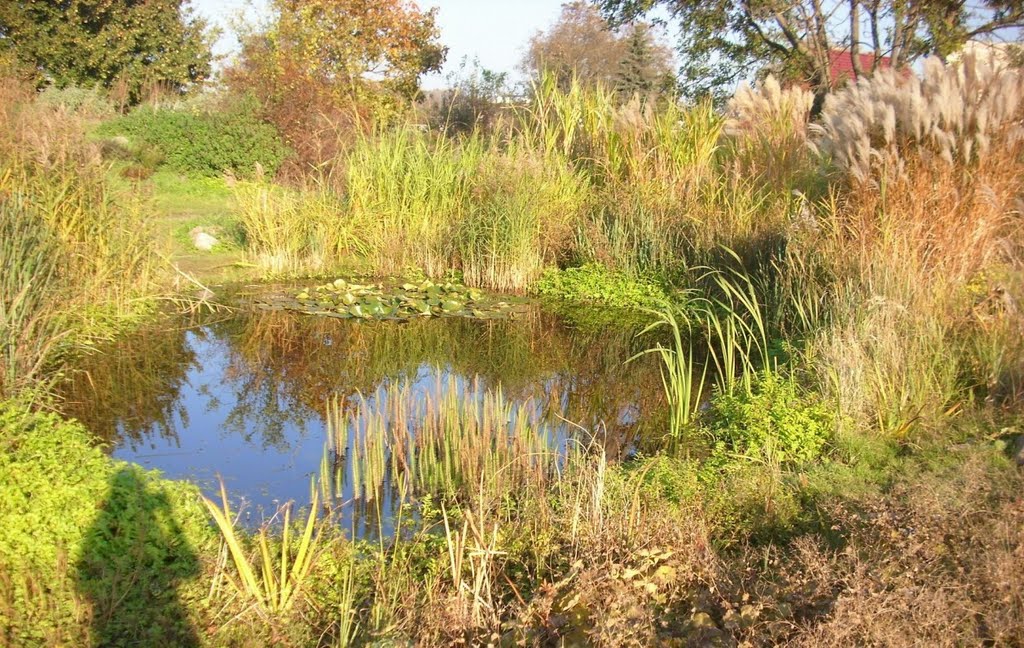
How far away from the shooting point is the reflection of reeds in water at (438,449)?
4.83 metres

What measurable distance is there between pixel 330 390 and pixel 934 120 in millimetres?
5096

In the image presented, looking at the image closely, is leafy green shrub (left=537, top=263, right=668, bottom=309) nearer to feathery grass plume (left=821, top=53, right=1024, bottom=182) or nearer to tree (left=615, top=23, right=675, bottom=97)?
feathery grass plume (left=821, top=53, right=1024, bottom=182)

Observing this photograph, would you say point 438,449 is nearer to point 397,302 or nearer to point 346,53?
point 397,302

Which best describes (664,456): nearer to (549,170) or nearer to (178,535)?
(178,535)

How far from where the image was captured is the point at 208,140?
17703 millimetres

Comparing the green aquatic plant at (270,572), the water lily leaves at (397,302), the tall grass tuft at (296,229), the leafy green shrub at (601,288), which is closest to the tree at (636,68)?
the tall grass tuft at (296,229)

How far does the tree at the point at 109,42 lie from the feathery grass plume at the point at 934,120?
2001cm

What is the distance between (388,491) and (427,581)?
1.38m

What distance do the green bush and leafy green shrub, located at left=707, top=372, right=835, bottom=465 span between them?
46.1ft

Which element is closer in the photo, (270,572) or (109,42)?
(270,572)

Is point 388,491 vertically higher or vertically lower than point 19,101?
lower

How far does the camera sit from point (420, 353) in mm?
7730

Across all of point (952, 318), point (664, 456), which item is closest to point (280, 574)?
point (664, 456)

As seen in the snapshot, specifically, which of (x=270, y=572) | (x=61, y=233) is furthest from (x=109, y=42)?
(x=270, y=572)
